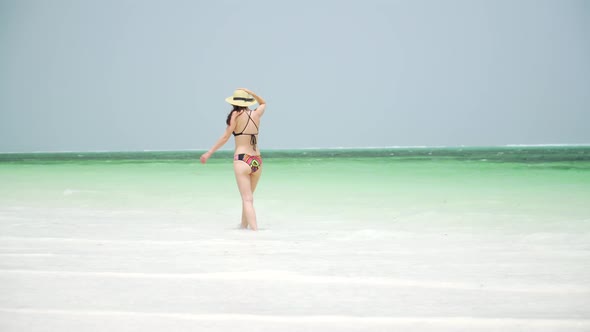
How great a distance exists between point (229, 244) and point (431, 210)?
4.20 meters

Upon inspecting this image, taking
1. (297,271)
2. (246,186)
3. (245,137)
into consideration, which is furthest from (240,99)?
(297,271)

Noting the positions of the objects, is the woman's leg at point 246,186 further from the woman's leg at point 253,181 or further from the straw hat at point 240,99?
the straw hat at point 240,99

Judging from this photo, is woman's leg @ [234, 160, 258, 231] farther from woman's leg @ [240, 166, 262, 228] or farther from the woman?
woman's leg @ [240, 166, 262, 228]

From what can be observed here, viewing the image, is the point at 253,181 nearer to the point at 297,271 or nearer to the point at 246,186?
the point at 246,186

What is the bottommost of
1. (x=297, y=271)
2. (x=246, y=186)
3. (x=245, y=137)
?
(x=246, y=186)

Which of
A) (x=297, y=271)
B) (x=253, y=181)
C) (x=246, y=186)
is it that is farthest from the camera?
(x=253, y=181)

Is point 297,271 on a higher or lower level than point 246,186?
higher

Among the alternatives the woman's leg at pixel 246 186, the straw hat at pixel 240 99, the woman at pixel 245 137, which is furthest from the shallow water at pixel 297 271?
the straw hat at pixel 240 99

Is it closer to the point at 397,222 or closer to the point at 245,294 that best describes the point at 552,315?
the point at 245,294

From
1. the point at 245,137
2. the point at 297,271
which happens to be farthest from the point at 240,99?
the point at 297,271

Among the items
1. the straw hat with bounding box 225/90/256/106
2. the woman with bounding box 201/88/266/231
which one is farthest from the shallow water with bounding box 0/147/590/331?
the straw hat with bounding box 225/90/256/106

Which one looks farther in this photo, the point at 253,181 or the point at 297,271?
the point at 253,181

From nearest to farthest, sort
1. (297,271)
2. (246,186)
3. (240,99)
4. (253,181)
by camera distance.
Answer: (297,271), (240,99), (246,186), (253,181)

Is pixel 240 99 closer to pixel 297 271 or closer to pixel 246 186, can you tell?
pixel 246 186
